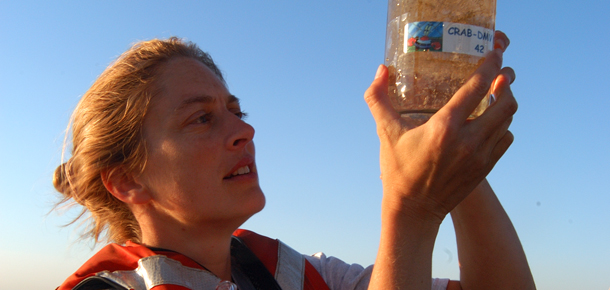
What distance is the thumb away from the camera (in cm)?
181

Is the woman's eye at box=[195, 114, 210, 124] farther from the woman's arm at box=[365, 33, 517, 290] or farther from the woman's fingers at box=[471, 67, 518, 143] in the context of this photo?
the woman's fingers at box=[471, 67, 518, 143]

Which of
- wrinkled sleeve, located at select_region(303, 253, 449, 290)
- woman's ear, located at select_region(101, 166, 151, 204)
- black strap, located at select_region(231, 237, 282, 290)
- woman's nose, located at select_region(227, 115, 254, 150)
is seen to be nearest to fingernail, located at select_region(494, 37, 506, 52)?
woman's nose, located at select_region(227, 115, 254, 150)

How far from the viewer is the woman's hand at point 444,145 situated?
169cm

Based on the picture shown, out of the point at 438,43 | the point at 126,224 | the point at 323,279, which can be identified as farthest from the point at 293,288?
the point at 438,43

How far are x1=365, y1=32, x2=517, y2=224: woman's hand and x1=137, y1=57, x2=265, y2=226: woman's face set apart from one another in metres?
0.91

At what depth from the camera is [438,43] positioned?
1889 millimetres

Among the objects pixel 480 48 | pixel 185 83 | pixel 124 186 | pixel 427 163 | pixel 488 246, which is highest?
pixel 480 48

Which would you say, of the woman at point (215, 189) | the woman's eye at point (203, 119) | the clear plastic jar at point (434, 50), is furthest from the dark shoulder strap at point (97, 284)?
the clear plastic jar at point (434, 50)

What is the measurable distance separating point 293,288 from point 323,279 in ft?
0.94

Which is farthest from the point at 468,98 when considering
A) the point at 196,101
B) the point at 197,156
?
the point at 196,101

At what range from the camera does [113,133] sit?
108 inches

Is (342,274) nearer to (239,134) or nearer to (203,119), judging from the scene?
(239,134)

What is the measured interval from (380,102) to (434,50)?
29 cm

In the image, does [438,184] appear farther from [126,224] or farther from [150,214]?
[126,224]
